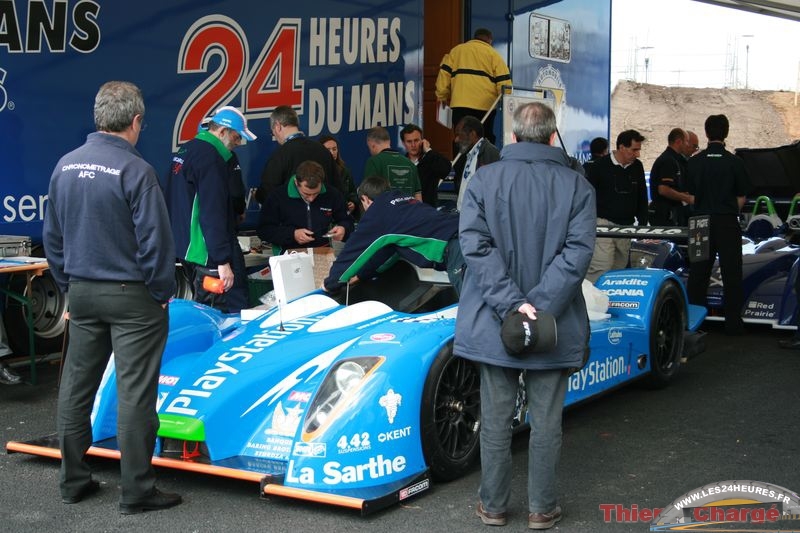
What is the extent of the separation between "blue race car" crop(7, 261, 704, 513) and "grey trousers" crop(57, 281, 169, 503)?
213mm

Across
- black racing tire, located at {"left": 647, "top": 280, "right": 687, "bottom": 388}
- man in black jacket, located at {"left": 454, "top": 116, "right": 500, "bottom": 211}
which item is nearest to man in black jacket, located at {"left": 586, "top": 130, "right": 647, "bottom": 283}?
man in black jacket, located at {"left": 454, "top": 116, "right": 500, "bottom": 211}

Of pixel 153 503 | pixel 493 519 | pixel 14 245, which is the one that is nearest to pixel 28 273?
pixel 14 245

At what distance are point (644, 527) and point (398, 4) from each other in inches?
267

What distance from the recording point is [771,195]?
12.4m

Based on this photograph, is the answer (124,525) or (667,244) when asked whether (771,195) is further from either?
(124,525)

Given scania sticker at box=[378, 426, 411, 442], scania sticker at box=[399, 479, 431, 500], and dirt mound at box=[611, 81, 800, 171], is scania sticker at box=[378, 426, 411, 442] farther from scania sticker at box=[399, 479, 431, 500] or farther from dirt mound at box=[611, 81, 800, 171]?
dirt mound at box=[611, 81, 800, 171]

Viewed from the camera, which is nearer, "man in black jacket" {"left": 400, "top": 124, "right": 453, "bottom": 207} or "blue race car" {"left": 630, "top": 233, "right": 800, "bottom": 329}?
"blue race car" {"left": 630, "top": 233, "right": 800, "bottom": 329}

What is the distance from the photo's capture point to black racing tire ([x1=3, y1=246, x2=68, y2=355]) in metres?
7.05

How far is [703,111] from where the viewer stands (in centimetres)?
4978

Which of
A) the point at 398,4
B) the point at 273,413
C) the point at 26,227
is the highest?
the point at 398,4

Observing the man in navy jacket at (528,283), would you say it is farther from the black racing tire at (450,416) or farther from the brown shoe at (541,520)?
the black racing tire at (450,416)

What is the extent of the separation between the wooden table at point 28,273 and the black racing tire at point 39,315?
6.1 inches

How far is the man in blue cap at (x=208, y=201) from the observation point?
582 centimetres

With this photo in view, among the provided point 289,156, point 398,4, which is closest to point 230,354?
point 289,156
